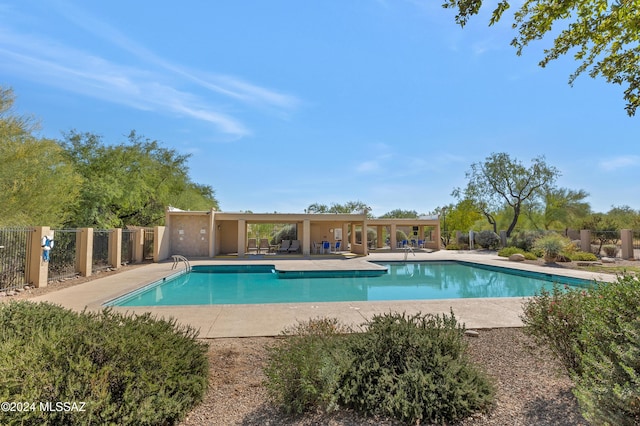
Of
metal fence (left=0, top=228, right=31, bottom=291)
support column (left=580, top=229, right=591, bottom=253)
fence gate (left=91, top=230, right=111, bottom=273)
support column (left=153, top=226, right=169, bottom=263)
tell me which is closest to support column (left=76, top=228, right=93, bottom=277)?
fence gate (left=91, top=230, right=111, bottom=273)

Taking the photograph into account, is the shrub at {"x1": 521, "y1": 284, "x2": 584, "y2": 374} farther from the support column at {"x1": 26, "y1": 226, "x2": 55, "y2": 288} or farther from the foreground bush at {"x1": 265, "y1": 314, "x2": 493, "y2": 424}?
the support column at {"x1": 26, "y1": 226, "x2": 55, "y2": 288}

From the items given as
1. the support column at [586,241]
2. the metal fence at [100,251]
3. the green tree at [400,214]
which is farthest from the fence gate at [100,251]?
the green tree at [400,214]

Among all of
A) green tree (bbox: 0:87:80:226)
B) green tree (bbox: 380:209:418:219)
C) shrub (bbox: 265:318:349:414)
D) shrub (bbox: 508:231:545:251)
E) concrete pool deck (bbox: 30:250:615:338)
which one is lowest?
concrete pool deck (bbox: 30:250:615:338)

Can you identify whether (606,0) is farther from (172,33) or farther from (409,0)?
(172,33)

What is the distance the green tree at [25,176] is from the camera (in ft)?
34.3

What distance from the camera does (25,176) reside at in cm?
1089

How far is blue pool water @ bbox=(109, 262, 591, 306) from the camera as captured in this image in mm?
9719

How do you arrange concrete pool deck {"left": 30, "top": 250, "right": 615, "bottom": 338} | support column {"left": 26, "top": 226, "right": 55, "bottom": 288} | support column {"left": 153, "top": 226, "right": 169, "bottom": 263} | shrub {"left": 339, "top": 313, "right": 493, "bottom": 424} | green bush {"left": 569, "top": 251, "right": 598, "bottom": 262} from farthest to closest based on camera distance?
support column {"left": 153, "top": 226, "right": 169, "bottom": 263} < green bush {"left": 569, "top": 251, "right": 598, "bottom": 262} < support column {"left": 26, "top": 226, "right": 55, "bottom": 288} < concrete pool deck {"left": 30, "top": 250, "right": 615, "bottom": 338} < shrub {"left": 339, "top": 313, "right": 493, "bottom": 424}

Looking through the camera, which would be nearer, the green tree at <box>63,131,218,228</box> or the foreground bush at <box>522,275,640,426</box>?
the foreground bush at <box>522,275,640,426</box>

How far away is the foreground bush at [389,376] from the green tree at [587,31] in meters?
3.16

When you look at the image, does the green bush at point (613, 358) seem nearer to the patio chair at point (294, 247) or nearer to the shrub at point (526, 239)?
the patio chair at point (294, 247)

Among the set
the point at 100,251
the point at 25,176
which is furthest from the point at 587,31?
the point at 100,251

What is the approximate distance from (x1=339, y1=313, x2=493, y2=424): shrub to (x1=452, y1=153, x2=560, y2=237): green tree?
32984mm

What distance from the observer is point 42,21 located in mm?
8602
